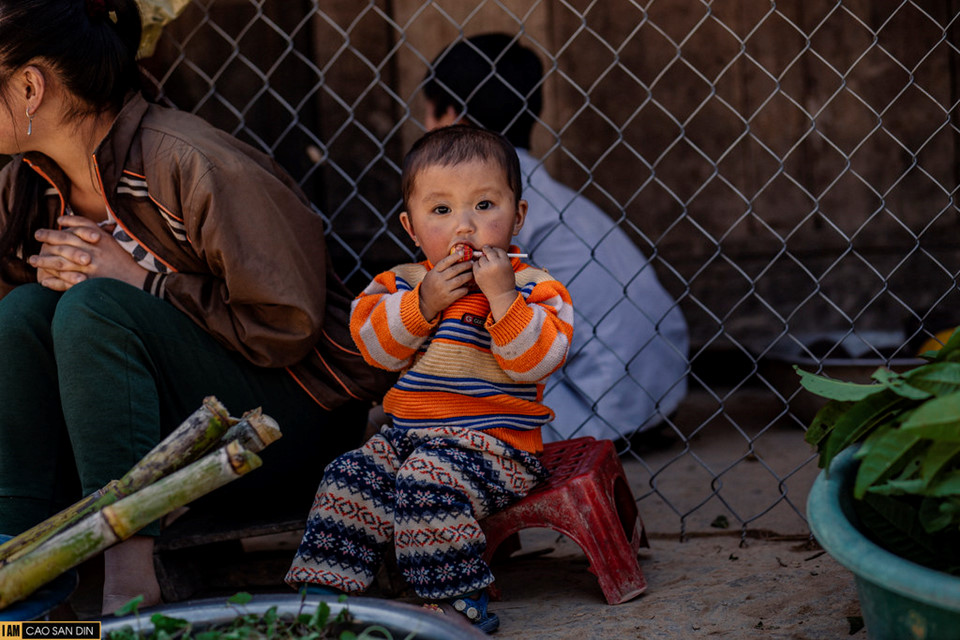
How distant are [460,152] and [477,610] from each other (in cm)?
94

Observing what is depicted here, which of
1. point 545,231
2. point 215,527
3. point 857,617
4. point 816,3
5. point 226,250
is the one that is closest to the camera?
point 857,617

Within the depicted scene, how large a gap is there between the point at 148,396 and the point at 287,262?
0.41 meters

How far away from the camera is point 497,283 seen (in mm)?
1993

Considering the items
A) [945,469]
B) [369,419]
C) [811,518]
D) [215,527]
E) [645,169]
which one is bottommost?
[215,527]

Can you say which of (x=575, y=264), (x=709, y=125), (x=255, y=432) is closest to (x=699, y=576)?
(x=255, y=432)

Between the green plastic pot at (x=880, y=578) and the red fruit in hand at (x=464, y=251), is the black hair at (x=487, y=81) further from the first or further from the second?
the green plastic pot at (x=880, y=578)

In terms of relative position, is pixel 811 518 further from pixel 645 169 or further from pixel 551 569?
pixel 645 169

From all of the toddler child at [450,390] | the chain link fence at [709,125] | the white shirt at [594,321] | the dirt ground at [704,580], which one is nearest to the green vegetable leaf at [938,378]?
the dirt ground at [704,580]

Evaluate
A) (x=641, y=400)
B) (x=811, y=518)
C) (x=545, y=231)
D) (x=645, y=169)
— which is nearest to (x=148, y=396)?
(x=811, y=518)

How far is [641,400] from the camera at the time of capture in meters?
3.69

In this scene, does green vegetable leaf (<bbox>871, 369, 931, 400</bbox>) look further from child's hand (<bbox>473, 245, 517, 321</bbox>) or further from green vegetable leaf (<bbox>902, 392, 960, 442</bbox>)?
child's hand (<bbox>473, 245, 517, 321</bbox>)

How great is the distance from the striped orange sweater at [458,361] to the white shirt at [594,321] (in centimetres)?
124

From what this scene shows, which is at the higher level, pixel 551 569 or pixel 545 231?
pixel 545 231

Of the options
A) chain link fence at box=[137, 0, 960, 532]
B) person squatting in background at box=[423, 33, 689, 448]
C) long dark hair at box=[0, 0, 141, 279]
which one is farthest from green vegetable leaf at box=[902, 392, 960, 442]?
chain link fence at box=[137, 0, 960, 532]
